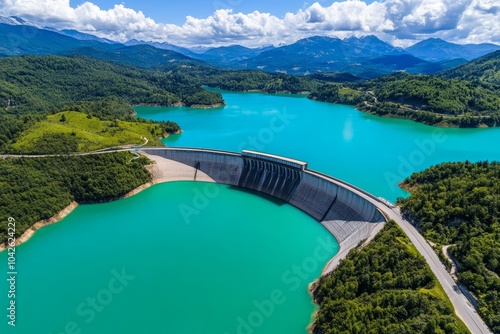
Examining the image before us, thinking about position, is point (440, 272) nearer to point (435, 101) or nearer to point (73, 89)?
point (435, 101)

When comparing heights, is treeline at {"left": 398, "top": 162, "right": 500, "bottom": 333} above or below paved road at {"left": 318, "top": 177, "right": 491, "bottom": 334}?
above

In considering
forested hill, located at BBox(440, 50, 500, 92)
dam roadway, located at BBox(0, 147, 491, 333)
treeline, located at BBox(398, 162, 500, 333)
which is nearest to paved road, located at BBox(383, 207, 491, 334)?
dam roadway, located at BBox(0, 147, 491, 333)

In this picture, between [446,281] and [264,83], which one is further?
[264,83]

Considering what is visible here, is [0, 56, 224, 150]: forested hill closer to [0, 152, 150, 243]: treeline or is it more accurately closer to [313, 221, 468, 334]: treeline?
[0, 152, 150, 243]: treeline

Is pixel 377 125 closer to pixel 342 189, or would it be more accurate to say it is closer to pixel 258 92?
pixel 342 189

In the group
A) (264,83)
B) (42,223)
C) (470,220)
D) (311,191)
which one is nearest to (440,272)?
(470,220)

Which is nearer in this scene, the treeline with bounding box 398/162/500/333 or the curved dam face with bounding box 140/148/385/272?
the treeline with bounding box 398/162/500/333

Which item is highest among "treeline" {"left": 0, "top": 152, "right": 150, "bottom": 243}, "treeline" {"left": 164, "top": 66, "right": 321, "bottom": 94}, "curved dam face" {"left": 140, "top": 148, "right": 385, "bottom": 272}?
"curved dam face" {"left": 140, "top": 148, "right": 385, "bottom": 272}
